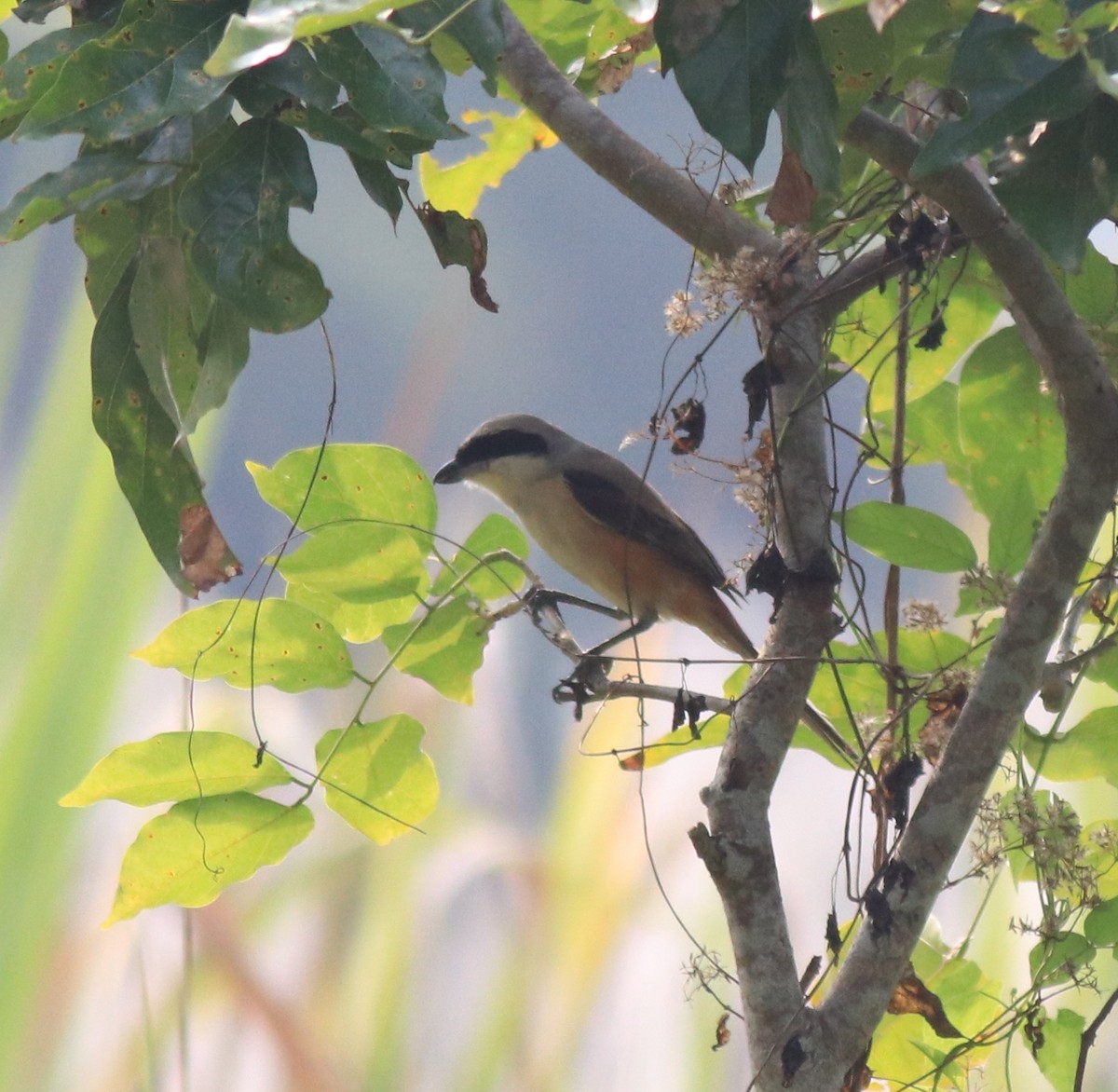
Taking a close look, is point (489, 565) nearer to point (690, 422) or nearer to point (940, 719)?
point (690, 422)

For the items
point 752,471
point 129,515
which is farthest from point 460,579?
point 129,515

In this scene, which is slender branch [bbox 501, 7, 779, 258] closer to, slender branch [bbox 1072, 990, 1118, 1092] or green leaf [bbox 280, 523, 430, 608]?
green leaf [bbox 280, 523, 430, 608]

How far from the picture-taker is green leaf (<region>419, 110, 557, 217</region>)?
71.3 inches

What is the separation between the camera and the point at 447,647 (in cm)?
171

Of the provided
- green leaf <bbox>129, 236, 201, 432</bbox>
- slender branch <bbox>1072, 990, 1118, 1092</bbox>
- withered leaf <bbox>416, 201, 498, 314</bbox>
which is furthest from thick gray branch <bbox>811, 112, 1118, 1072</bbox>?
green leaf <bbox>129, 236, 201, 432</bbox>

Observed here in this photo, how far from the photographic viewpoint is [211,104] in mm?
1037

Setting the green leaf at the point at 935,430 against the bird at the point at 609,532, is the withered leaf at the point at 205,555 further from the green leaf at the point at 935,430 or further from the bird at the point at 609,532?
the bird at the point at 609,532

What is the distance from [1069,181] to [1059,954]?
840mm

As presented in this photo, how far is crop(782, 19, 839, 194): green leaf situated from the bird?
1.66 m

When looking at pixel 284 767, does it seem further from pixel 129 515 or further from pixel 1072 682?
pixel 129 515

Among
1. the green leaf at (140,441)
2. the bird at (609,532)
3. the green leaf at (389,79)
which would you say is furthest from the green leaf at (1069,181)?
the bird at (609,532)

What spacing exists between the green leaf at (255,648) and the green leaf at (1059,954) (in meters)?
0.87

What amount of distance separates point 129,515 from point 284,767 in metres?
1.14

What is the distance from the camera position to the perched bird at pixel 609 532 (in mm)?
2801
